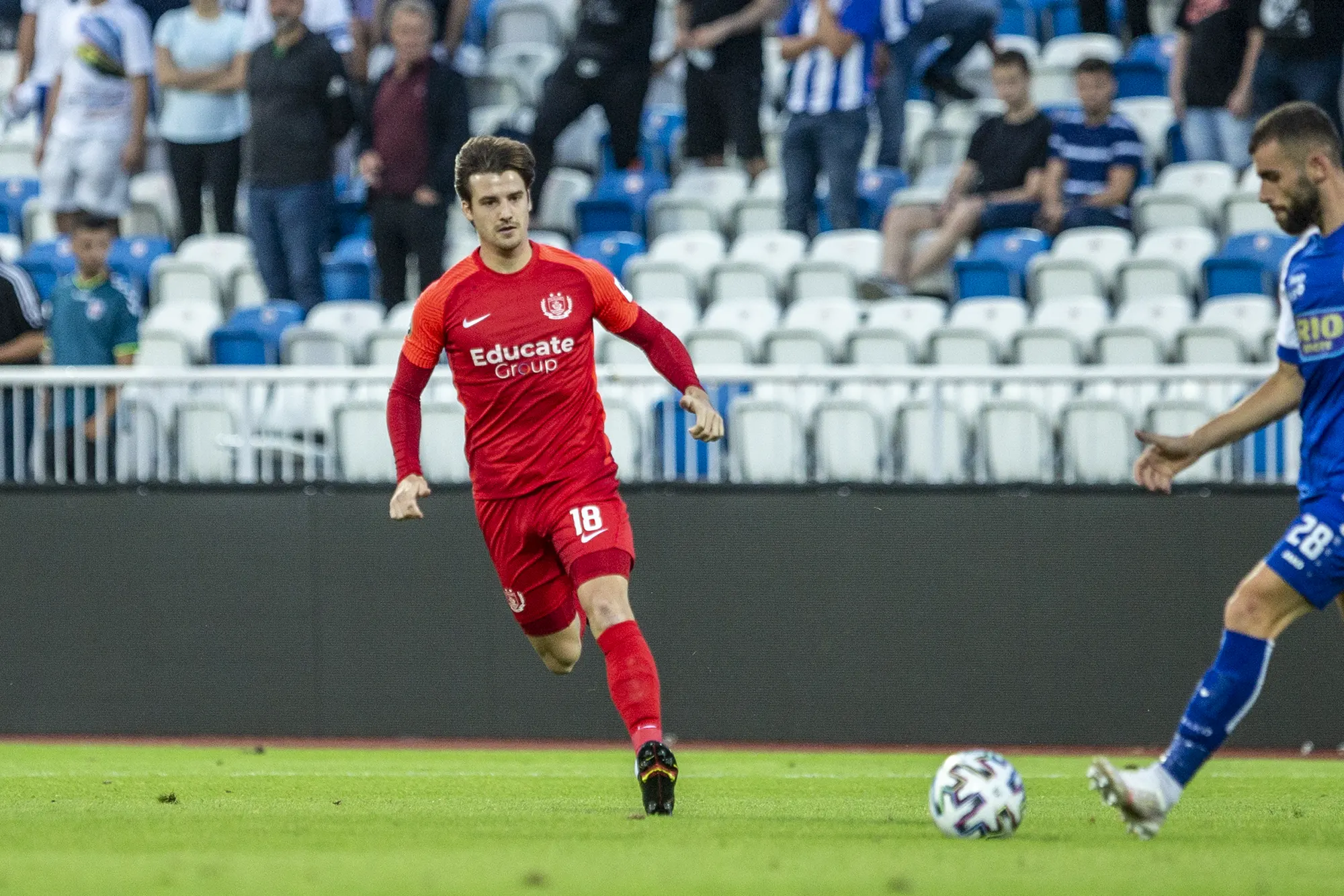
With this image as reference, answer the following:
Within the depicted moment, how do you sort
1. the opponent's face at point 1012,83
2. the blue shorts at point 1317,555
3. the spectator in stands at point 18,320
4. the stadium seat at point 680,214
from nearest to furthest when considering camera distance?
1. the blue shorts at point 1317,555
2. the spectator in stands at point 18,320
3. the opponent's face at point 1012,83
4. the stadium seat at point 680,214

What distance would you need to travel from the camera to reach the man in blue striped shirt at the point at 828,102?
1373 cm

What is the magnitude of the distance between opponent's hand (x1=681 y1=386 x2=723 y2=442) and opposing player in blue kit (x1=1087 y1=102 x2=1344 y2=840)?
1483 millimetres

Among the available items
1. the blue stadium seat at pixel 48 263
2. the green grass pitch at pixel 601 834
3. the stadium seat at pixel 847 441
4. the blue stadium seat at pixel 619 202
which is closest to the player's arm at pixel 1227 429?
the green grass pitch at pixel 601 834

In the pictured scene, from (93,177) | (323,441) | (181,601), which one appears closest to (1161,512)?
(323,441)

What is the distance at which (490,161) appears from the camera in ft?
23.3

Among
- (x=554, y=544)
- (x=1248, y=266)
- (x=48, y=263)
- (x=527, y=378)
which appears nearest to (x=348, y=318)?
(x=48, y=263)

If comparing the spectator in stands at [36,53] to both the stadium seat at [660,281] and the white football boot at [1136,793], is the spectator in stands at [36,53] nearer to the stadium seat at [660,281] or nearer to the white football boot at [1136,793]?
the stadium seat at [660,281]

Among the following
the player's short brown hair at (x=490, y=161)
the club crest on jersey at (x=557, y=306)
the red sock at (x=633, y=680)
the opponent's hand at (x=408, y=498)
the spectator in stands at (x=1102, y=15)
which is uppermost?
the spectator in stands at (x=1102, y=15)

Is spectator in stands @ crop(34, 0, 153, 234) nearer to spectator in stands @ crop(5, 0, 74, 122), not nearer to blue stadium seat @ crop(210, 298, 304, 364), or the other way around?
spectator in stands @ crop(5, 0, 74, 122)

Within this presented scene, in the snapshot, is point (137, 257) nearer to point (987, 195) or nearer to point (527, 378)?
point (987, 195)

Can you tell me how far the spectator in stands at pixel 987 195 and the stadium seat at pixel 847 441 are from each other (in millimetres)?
2414

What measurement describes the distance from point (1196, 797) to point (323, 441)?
5779 millimetres

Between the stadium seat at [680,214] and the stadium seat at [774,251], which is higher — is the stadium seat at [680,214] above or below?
above

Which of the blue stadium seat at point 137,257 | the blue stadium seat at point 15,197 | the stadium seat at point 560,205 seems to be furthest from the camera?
the blue stadium seat at point 15,197
